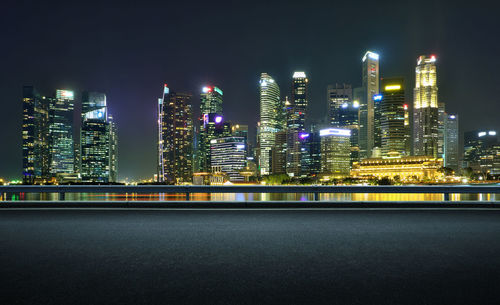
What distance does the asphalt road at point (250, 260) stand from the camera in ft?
13.0

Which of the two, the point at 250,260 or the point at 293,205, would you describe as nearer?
the point at 250,260

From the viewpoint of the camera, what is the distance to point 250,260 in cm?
547

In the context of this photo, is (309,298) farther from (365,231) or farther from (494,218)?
(494,218)

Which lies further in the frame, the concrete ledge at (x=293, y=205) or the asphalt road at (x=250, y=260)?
the concrete ledge at (x=293, y=205)

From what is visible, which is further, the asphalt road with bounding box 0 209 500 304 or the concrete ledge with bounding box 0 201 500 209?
the concrete ledge with bounding box 0 201 500 209

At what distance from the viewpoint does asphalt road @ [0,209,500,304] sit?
397 centimetres

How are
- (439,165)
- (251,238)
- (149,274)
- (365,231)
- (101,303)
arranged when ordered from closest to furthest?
(101,303)
(149,274)
(251,238)
(365,231)
(439,165)

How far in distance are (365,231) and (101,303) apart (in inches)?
232

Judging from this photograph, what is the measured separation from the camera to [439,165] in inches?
7544

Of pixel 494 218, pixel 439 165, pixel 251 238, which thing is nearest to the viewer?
pixel 251 238

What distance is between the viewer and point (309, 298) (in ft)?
12.6

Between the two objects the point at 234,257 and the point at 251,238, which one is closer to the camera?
the point at 234,257

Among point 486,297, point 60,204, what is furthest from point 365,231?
point 60,204

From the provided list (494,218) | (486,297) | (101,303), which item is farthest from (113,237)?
(494,218)
